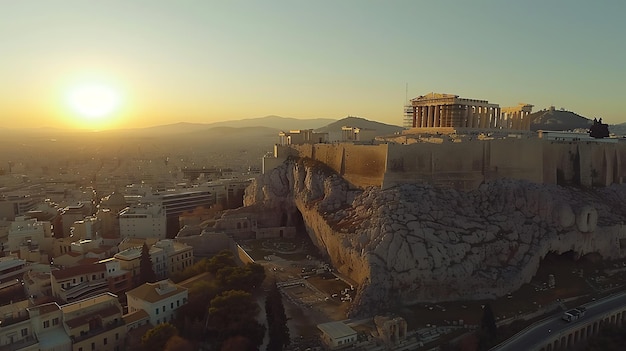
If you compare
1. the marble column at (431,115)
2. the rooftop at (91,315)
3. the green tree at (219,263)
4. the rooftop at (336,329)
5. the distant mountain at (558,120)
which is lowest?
the rooftop at (336,329)

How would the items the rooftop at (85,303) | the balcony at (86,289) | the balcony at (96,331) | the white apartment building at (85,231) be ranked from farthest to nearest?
the white apartment building at (85,231), the balcony at (86,289), the rooftop at (85,303), the balcony at (96,331)

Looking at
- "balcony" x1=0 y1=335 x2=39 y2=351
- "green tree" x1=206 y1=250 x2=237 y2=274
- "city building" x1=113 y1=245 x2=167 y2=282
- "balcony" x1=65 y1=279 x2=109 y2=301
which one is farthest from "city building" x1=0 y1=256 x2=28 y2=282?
"green tree" x1=206 y1=250 x2=237 y2=274

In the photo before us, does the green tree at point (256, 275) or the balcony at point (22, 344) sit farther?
the green tree at point (256, 275)

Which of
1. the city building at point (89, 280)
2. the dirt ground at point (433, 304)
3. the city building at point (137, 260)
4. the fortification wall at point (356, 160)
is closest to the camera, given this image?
the dirt ground at point (433, 304)

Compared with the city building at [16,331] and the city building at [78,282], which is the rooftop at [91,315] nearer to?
the city building at [16,331]

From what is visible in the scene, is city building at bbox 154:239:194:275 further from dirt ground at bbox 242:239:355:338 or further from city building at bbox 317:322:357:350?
city building at bbox 317:322:357:350

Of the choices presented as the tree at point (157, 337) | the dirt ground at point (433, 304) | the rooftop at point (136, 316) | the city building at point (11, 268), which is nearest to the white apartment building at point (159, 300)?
the rooftop at point (136, 316)

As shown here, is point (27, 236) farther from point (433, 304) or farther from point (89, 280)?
point (433, 304)
